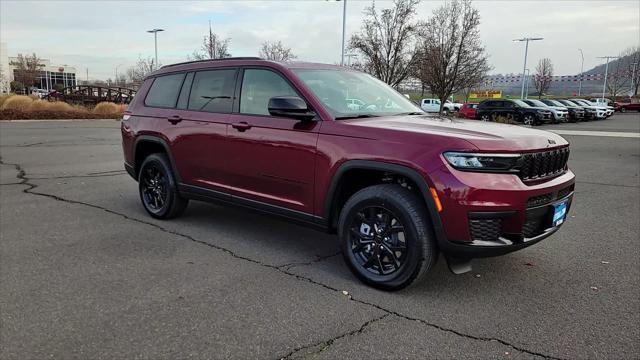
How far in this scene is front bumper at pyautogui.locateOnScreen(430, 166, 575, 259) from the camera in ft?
10.8

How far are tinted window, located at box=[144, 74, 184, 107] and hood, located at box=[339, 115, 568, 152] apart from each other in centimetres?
255

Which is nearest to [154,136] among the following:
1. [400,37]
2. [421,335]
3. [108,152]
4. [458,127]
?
[458,127]

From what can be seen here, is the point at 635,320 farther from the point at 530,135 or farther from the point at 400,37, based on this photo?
the point at 400,37

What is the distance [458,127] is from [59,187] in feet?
21.9

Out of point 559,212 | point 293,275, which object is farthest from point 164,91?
point 559,212

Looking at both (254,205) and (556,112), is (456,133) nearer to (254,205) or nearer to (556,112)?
(254,205)

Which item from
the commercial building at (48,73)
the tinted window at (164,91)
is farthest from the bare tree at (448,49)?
the commercial building at (48,73)

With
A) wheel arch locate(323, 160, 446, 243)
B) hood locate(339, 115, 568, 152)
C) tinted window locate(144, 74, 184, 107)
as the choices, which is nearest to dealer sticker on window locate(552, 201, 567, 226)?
hood locate(339, 115, 568, 152)

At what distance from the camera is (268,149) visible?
14.6 ft

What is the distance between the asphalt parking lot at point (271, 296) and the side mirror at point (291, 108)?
135cm

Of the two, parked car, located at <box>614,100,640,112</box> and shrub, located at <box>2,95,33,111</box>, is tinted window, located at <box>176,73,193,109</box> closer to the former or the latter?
shrub, located at <box>2,95,33,111</box>

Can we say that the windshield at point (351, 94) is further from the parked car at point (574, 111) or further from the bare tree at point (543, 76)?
the bare tree at point (543, 76)

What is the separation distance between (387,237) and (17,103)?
29795mm

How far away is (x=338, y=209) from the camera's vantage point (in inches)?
164
